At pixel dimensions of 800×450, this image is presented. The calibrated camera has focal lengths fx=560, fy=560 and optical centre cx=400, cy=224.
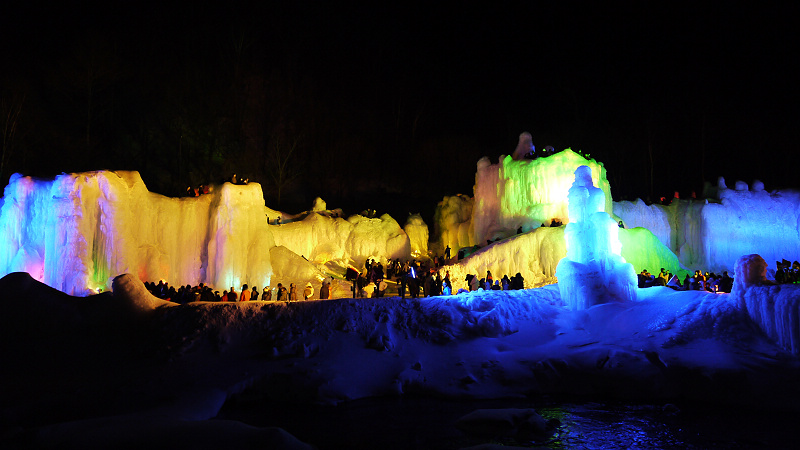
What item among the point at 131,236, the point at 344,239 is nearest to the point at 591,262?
the point at 131,236

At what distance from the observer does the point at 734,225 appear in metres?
28.6

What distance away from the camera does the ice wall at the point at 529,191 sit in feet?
92.0

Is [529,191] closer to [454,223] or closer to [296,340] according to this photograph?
[454,223]

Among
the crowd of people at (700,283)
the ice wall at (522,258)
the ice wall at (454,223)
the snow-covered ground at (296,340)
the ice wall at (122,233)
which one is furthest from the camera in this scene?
the ice wall at (454,223)

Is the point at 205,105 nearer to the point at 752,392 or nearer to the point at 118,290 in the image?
the point at 118,290

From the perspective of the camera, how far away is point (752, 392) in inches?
456

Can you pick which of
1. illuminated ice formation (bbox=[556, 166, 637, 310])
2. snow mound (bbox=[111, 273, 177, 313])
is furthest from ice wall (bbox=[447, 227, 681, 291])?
snow mound (bbox=[111, 273, 177, 313])

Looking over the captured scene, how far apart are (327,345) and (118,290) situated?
5.70m

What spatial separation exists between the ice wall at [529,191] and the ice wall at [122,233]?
12.9 metres

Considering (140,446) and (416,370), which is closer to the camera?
(140,446)

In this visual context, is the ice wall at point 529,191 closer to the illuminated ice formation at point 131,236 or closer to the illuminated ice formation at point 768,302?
the illuminated ice formation at point 131,236

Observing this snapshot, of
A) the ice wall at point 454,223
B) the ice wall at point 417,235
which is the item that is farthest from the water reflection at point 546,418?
the ice wall at point 417,235

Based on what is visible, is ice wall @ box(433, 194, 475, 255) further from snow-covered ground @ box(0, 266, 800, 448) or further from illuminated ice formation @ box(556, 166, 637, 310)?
snow-covered ground @ box(0, 266, 800, 448)

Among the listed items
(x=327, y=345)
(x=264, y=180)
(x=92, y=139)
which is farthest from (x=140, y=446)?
(x=264, y=180)
